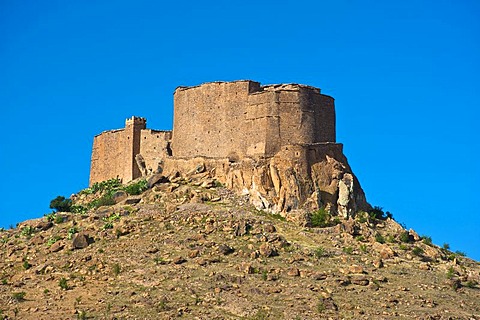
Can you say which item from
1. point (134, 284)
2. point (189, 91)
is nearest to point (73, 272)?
point (134, 284)

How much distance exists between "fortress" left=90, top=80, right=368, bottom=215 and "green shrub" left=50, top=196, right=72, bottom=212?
16.6 feet

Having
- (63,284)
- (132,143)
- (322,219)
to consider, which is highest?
(132,143)

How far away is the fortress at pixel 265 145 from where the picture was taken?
2044 inches

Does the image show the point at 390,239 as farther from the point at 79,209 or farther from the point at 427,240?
the point at 79,209

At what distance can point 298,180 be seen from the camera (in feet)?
170

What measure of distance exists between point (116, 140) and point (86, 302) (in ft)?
71.3

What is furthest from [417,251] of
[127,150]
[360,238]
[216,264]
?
[127,150]

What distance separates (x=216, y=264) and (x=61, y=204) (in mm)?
16435

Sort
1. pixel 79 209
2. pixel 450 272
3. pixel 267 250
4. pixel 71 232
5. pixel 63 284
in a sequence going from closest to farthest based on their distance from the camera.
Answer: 1. pixel 63 284
2. pixel 267 250
3. pixel 450 272
4. pixel 71 232
5. pixel 79 209

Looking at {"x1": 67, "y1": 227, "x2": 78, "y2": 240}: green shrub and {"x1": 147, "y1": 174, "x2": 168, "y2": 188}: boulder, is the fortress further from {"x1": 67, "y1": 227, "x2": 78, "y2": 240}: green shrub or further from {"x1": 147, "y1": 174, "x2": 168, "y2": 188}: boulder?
{"x1": 67, "y1": 227, "x2": 78, "y2": 240}: green shrub

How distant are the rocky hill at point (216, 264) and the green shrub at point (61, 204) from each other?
270 cm

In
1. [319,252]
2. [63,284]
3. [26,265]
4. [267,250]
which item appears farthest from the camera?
[26,265]

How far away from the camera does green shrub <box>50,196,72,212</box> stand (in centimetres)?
5806

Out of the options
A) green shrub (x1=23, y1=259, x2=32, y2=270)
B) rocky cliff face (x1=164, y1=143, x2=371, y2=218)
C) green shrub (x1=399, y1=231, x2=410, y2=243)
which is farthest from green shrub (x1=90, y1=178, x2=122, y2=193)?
green shrub (x1=399, y1=231, x2=410, y2=243)
